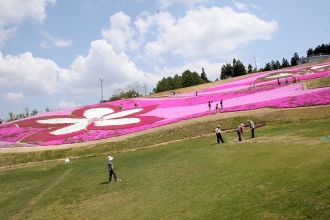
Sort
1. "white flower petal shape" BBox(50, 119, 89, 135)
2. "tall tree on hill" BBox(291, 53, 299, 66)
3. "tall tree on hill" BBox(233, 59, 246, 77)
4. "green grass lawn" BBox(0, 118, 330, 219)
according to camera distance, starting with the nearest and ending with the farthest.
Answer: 1. "green grass lawn" BBox(0, 118, 330, 219)
2. "white flower petal shape" BBox(50, 119, 89, 135)
3. "tall tree on hill" BBox(233, 59, 246, 77)
4. "tall tree on hill" BBox(291, 53, 299, 66)

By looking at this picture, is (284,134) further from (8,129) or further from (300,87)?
(8,129)

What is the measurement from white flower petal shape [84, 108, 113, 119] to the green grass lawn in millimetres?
31634

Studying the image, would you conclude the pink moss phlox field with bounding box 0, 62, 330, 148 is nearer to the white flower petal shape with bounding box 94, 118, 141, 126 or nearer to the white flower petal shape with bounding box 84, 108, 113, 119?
the white flower petal shape with bounding box 94, 118, 141, 126

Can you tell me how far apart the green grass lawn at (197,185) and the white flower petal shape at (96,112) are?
31.6m

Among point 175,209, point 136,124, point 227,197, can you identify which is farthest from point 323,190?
point 136,124

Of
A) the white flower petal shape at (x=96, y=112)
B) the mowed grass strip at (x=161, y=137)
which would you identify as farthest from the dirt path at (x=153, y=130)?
the white flower petal shape at (x=96, y=112)

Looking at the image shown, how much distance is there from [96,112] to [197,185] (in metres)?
52.1

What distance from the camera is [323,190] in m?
12.4

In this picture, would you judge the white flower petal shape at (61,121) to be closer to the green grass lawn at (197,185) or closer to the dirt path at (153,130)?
the dirt path at (153,130)

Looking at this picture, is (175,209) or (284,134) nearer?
(175,209)

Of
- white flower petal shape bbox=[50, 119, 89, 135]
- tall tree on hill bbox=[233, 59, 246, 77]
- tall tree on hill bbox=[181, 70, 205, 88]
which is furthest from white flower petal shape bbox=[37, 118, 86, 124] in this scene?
tall tree on hill bbox=[233, 59, 246, 77]

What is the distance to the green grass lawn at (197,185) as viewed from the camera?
12930 millimetres

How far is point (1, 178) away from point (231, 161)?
2438 centimetres

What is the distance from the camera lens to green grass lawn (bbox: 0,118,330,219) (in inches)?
509
